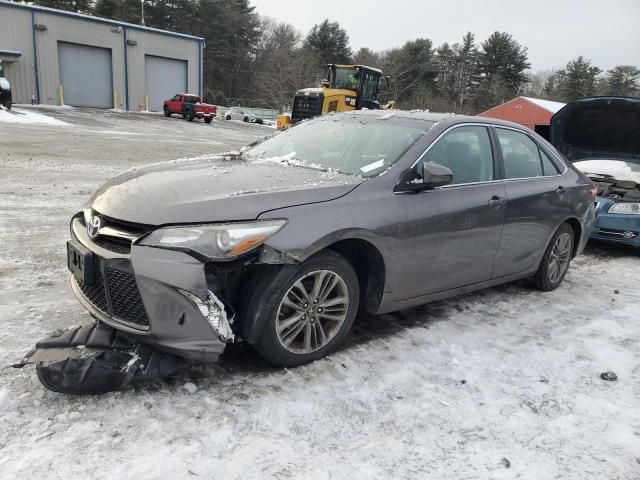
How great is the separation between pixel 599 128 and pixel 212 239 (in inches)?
304

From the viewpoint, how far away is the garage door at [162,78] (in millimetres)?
38438

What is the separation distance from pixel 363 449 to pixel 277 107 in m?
53.4

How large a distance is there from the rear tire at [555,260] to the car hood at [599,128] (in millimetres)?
3480

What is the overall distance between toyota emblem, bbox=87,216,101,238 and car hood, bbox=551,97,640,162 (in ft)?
24.5

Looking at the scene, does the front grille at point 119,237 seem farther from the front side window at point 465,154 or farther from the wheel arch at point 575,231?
the wheel arch at point 575,231

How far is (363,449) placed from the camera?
8.18 ft

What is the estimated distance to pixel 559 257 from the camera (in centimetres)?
518

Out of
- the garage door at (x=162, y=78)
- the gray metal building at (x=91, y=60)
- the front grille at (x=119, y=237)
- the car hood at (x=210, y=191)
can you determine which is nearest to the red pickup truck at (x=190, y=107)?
the gray metal building at (x=91, y=60)

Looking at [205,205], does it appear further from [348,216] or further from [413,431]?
[413,431]

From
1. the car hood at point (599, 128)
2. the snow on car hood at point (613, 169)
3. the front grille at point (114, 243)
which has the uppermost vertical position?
the car hood at point (599, 128)

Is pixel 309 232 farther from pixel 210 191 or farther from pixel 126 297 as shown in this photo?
pixel 126 297

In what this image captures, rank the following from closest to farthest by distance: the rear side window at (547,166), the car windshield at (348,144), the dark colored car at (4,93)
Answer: the car windshield at (348,144)
the rear side window at (547,166)
the dark colored car at (4,93)

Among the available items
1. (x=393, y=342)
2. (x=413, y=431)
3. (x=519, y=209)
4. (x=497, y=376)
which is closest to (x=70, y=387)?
(x=413, y=431)

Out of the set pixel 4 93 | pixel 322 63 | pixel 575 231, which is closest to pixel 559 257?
pixel 575 231
